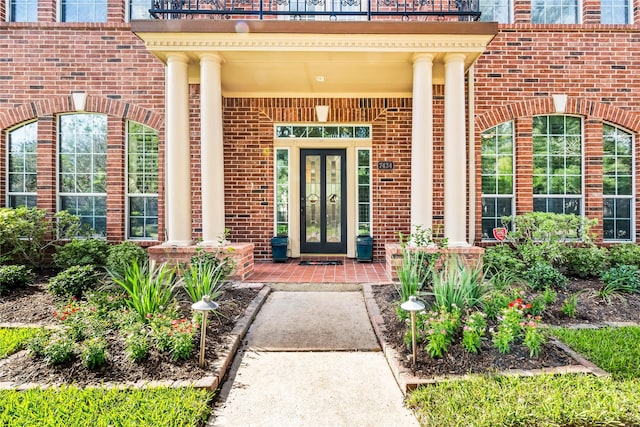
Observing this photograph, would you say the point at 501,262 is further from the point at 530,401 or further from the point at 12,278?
the point at 12,278

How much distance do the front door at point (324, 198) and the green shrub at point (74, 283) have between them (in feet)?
11.8

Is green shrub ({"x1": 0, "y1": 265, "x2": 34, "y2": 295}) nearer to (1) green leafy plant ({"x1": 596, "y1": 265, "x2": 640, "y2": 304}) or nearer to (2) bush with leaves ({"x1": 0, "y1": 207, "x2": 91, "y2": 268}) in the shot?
Result: (2) bush with leaves ({"x1": 0, "y1": 207, "x2": 91, "y2": 268})

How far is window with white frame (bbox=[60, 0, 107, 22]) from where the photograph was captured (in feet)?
21.8

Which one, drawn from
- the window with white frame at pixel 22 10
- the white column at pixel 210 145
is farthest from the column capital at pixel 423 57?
the window with white frame at pixel 22 10

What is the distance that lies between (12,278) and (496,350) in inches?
225

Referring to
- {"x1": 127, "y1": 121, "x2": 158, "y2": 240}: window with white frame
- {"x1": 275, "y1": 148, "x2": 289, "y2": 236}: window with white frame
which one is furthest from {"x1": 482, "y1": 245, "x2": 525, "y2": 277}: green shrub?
{"x1": 127, "y1": 121, "x2": 158, "y2": 240}: window with white frame

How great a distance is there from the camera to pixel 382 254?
22.4 feet

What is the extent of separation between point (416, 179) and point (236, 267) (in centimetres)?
275

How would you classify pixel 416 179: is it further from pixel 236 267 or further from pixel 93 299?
pixel 93 299

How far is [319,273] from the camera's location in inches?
222

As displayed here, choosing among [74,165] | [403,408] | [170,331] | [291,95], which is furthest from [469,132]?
[74,165]

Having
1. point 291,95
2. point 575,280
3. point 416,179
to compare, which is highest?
point 291,95

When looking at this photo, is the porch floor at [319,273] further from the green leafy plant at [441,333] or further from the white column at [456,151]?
the green leafy plant at [441,333]

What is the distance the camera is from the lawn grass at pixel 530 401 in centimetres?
212
